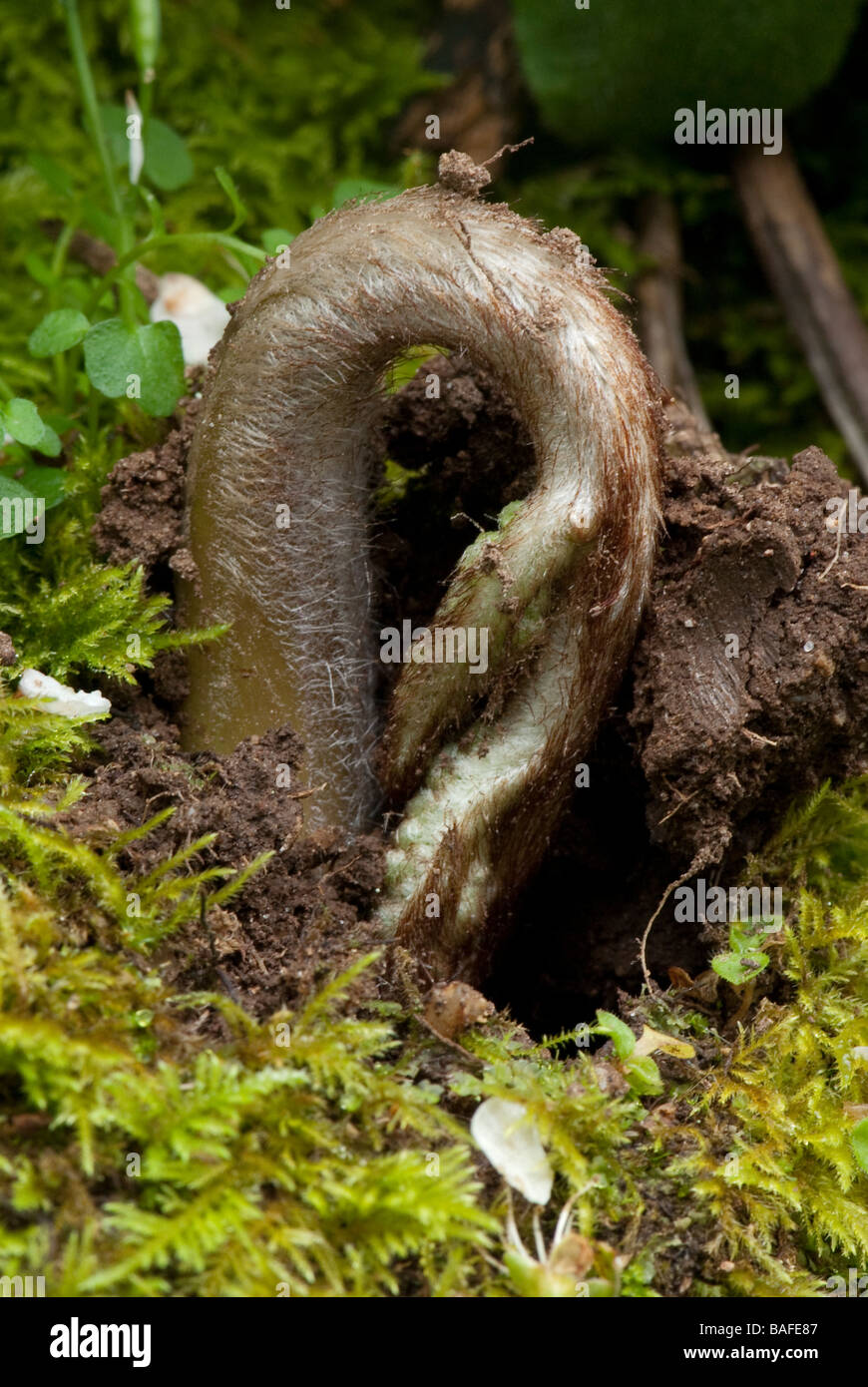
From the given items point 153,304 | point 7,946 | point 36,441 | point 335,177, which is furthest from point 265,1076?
point 335,177

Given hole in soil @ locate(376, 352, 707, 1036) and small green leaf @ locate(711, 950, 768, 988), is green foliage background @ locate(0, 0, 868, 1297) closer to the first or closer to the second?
small green leaf @ locate(711, 950, 768, 988)

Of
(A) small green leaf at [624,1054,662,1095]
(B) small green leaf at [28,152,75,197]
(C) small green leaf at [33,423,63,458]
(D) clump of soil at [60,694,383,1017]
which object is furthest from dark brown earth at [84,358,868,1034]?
(B) small green leaf at [28,152,75,197]

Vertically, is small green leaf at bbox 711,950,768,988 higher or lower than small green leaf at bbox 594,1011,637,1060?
higher

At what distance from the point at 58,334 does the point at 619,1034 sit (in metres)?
1.59

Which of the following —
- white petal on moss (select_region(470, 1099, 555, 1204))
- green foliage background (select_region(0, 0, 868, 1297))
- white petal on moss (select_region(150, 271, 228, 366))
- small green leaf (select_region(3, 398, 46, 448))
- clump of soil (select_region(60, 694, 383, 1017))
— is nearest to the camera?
green foliage background (select_region(0, 0, 868, 1297))

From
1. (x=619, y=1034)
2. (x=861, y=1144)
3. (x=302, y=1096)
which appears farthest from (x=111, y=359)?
(x=861, y=1144)

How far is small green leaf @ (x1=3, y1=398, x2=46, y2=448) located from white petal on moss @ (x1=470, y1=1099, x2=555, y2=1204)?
1.38 meters

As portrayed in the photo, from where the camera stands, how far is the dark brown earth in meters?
1.77

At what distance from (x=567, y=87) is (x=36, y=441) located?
2.08 m

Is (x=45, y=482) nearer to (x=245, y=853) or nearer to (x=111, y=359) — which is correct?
(x=111, y=359)

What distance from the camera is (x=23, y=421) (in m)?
2.02

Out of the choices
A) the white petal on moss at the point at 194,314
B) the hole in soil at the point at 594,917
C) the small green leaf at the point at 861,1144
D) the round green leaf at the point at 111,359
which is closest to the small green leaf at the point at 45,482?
the round green leaf at the point at 111,359

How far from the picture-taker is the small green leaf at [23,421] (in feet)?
6.59

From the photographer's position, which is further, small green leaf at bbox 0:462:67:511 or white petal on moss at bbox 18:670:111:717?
small green leaf at bbox 0:462:67:511
